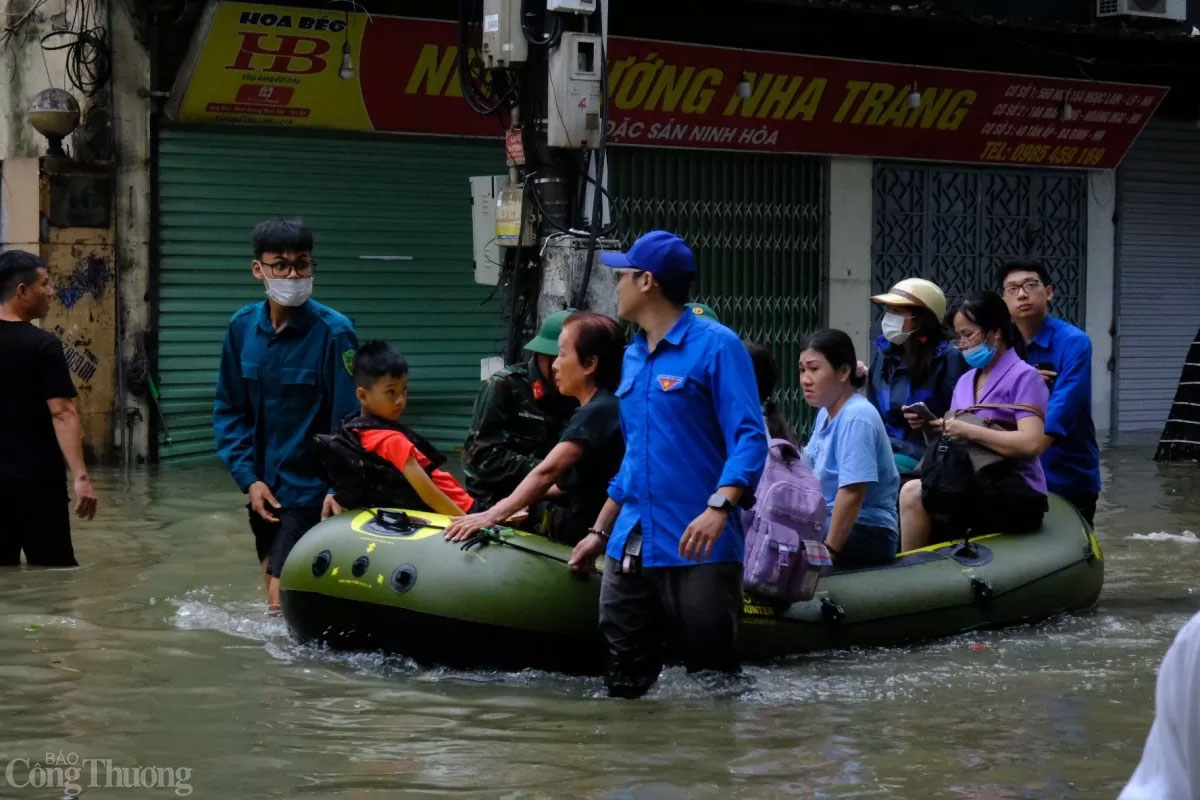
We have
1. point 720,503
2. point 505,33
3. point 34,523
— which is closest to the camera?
point 720,503

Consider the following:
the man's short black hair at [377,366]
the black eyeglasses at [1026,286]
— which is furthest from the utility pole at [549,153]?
the man's short black hair at [377,366]

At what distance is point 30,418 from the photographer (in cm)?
817

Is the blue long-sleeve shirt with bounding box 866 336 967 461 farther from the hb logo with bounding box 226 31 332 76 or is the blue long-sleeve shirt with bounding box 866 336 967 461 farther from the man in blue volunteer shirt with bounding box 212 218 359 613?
the hb logo with bounding box 226 31 332 76

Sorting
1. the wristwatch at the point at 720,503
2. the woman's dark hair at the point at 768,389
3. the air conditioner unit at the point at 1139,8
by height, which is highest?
the air conditioner unit at the point at 1139,8

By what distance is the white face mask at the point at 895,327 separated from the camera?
823cm

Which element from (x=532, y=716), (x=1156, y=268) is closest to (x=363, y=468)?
(x=532, y=716)

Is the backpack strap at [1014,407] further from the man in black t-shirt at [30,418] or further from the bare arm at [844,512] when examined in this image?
the man in black t-shirt at [30,418]

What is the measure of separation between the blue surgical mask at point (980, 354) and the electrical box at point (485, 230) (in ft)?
12.4

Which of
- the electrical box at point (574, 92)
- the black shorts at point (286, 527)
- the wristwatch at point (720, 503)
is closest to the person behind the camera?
the wristwatch at point (720, 503)

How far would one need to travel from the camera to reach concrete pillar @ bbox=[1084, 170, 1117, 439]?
18.5m

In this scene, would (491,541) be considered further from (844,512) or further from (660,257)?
(844,512)

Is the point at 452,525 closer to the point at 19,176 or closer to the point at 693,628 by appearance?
the point at 693,628

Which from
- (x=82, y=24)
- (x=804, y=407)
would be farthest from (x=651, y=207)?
(x=82, y=24)

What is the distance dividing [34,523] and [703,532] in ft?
13.3
